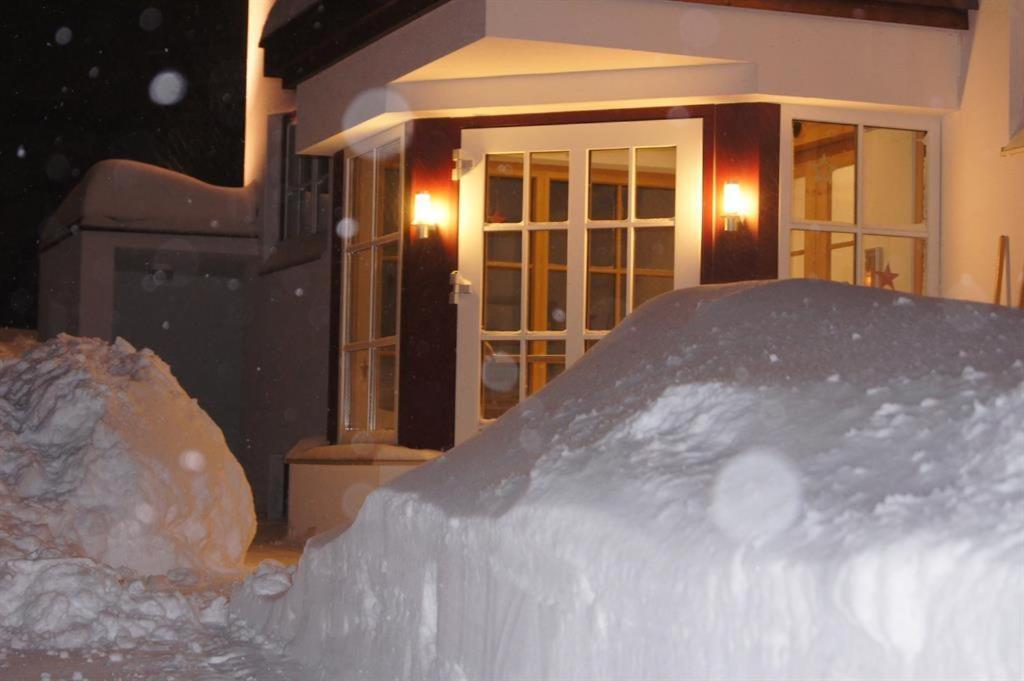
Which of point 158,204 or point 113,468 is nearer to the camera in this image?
point 113,468

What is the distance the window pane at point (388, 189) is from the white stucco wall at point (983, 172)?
10.7 feet

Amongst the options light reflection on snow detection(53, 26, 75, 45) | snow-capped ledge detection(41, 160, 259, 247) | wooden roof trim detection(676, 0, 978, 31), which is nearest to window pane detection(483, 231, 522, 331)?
wooden roof trim detection(676, 0, 978, 31)

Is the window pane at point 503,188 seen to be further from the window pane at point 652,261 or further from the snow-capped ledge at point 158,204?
the snow-capped ledge at point 158,204

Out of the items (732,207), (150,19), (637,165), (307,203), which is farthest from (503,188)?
(150,19)

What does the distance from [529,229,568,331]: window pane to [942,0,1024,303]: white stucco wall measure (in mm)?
2141

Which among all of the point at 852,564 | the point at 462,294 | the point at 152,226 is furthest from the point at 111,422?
the point at 152,226

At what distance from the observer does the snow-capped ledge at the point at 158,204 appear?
11.2 metres

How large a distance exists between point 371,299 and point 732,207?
2.52 metres

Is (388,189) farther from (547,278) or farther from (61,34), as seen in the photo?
(61,34)

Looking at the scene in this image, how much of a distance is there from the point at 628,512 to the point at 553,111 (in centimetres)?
483

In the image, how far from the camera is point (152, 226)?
11148 millimetres

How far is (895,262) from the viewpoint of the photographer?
7.23 m

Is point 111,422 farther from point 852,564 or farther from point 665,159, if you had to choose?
point 852,564

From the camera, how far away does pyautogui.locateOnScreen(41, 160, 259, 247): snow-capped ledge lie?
440 inches
